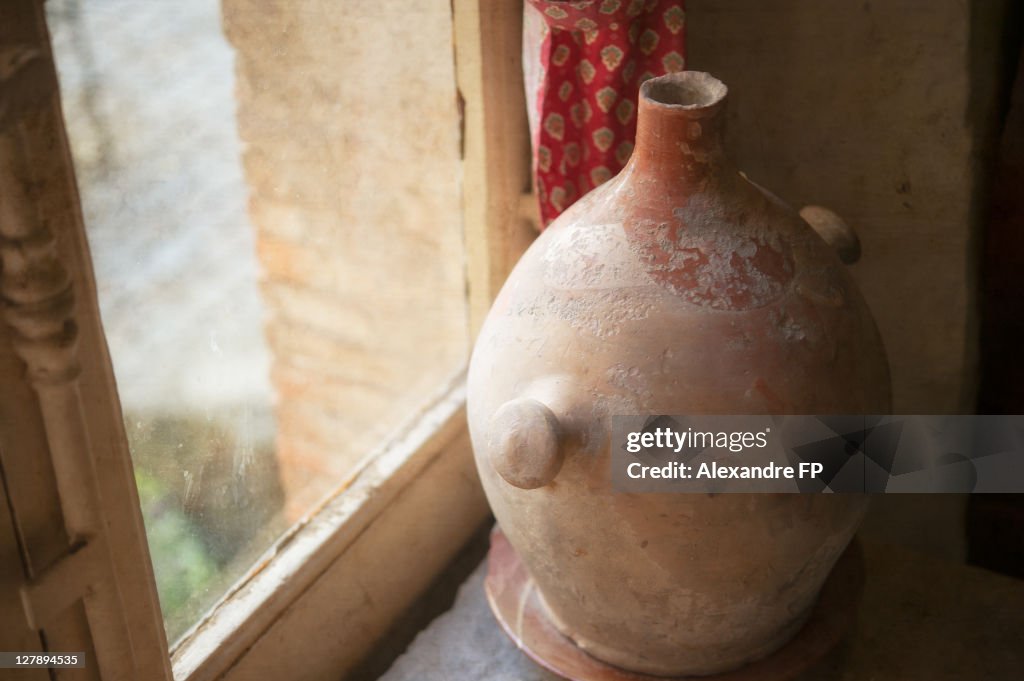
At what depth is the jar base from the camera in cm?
160

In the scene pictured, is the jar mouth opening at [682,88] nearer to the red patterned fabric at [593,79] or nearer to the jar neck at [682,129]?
the jar neck at [682,129]

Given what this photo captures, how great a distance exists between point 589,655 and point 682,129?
817mm

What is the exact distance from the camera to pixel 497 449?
1339 millimetres

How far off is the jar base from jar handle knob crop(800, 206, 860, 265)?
1.78 ft

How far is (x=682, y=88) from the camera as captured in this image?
4.71 ft

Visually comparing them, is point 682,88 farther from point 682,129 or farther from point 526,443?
point 526,443

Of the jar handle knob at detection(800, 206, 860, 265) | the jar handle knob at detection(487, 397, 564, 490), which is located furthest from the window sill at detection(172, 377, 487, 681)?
the jar handle knob at detection(800, 206, 860, 265)

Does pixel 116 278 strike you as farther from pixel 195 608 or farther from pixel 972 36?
pixel 972 36

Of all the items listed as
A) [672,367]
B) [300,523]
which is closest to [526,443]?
[672,367]

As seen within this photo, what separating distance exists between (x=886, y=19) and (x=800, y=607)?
1011 millimetres

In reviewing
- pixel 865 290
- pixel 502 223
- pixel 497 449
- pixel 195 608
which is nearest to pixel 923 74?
pixel 865 290

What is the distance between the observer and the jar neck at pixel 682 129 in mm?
1367

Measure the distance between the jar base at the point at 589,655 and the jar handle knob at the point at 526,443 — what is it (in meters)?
0.41

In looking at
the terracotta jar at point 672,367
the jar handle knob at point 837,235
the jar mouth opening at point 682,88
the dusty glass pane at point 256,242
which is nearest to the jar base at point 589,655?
the terracotta jar at point 672,367
